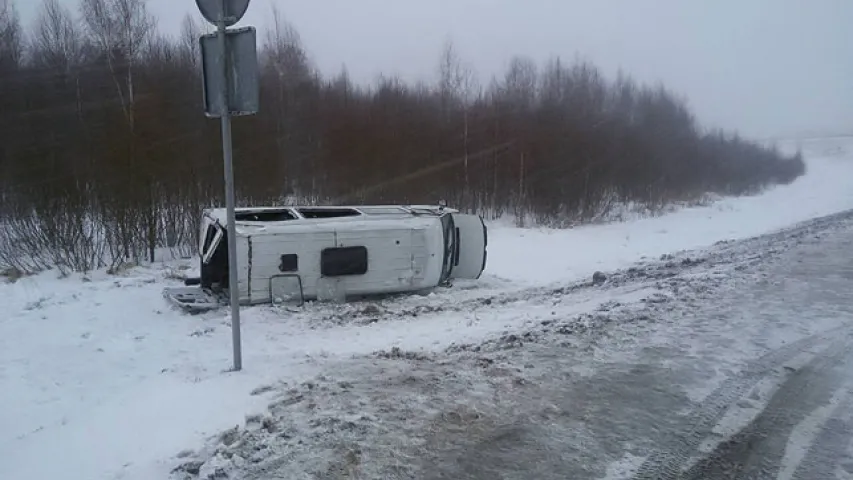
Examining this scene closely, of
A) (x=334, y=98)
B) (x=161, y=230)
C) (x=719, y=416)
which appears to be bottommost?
(x=719, y=416)

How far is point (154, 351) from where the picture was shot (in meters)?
5.75

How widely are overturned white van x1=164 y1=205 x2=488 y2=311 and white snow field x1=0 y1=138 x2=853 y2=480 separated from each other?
294mm

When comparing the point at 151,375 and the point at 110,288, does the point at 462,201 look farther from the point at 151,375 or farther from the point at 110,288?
the point at 151,375

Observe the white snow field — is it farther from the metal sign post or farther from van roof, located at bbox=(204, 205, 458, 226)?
the metal sign post

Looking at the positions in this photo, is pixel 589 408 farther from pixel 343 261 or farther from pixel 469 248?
pixel 469 248

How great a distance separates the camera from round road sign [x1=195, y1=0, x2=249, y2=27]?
14.9 feet

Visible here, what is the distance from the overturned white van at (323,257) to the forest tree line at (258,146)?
15.7 feet

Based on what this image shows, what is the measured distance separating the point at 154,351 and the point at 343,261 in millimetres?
2673

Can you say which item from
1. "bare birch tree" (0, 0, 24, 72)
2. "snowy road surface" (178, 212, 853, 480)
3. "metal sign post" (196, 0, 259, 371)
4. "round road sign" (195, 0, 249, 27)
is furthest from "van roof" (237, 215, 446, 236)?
"bare birch tree" (0, 0, 24, 72)

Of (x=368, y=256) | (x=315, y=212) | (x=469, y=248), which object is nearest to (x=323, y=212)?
(x=315, y=212)

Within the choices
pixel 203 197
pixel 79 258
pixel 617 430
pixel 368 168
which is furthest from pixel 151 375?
pixel 368 168

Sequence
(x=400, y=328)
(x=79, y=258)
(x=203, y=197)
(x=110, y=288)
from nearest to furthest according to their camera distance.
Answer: (x=400, y=328) < (x=110, y=288) < (x=79, y=258) < (x=203, y=197)

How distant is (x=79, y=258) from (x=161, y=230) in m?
2.24

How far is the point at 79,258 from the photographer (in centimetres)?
1119
